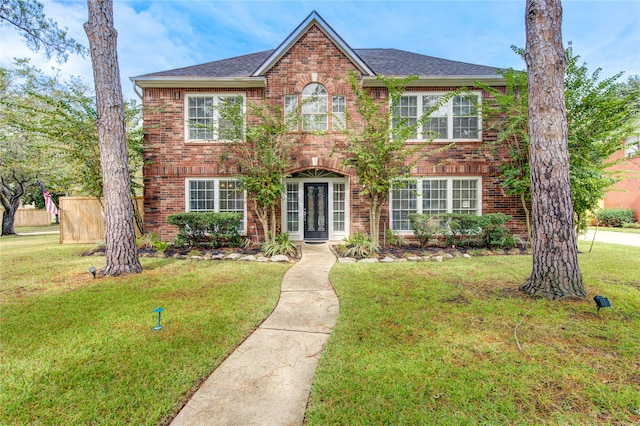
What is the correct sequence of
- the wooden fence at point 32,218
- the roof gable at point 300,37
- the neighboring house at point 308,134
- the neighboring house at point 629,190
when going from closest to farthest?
the roof gable at point 300,37 < the neighboring house at point 308,134 < the neighboring house at point 629,190 < the wooden fence at point 32,218

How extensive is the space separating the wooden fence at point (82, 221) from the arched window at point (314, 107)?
6828mm

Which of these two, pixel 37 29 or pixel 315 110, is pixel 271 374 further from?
pixel 37 29

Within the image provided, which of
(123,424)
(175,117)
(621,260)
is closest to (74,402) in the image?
(123,424)

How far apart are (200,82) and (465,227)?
951 cm

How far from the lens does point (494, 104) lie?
374 inches

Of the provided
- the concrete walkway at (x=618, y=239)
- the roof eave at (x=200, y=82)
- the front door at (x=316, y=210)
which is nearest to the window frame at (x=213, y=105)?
the roof eave at (x=200, y=82)

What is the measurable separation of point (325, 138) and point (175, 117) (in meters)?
5.02

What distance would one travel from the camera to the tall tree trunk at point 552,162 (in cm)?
431

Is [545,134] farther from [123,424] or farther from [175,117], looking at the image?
[175,117]

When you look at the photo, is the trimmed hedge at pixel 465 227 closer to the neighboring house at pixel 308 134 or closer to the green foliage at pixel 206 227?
the neighboring house at pixel 308 134

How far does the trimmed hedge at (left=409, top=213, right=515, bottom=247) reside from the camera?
340 inches

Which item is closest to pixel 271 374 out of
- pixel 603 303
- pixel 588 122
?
pixel 603 303

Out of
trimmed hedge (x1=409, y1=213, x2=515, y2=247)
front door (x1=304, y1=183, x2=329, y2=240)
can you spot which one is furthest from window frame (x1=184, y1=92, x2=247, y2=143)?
trimmed hedge (x1=409, y1=213, x2=515, y2=247)

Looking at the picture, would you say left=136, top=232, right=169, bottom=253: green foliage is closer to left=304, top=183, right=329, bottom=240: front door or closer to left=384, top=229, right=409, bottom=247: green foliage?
left=304, top=183, right=329, bottom=240: front door
